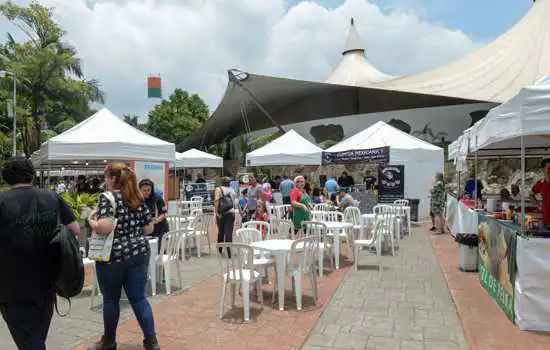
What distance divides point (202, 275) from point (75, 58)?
21256mm

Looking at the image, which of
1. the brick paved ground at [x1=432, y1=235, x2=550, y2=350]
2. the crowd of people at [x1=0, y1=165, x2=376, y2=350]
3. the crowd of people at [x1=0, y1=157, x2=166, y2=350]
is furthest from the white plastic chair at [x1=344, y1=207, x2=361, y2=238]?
the crowd of people at [x1=0, y1=157, x2=166, y2=350]

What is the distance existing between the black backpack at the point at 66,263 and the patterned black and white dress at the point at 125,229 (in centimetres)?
54

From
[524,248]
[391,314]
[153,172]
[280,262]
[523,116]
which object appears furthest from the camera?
[153,172]

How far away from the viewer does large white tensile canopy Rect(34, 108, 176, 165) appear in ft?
25.0

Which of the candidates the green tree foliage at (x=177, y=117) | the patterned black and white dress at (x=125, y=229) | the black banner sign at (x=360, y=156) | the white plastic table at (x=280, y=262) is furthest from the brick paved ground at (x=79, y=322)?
the green tree foliage at (x=177, y=117)

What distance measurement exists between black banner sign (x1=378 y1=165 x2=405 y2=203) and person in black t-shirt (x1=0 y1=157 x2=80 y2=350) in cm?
1121

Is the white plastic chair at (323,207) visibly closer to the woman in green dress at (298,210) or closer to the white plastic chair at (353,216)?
the white plastic chair at (353,216)

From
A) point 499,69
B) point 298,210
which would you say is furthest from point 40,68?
point 499,69

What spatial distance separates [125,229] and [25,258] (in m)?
0.83

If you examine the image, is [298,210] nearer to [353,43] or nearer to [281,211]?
[281,211]

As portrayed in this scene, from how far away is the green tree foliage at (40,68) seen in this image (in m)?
22.3

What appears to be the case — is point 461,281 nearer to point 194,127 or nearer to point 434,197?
point 434,197

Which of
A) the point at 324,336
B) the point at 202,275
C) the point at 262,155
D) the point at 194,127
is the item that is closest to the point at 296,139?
the point at 262,155

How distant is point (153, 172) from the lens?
9.59 m
